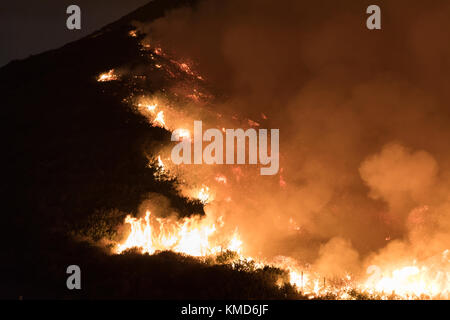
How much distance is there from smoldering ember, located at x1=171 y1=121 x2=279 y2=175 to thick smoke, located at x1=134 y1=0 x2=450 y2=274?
3.02 feet

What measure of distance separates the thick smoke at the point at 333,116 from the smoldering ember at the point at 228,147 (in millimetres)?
919

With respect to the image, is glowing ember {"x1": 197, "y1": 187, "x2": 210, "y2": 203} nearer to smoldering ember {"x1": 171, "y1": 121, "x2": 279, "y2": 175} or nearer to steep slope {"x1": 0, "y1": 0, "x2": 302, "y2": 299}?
steep slope {"x1": 0, "y1": 0, "x2": 302, "y2": 299}

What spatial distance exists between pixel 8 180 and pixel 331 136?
2333cm

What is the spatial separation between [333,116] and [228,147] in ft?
37.6

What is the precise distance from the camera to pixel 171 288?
13.8 m

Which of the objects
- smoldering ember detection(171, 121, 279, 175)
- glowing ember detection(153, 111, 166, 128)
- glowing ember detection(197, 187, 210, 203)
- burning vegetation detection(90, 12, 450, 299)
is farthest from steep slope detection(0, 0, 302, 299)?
smoldering ember detection(171, 121, 279, 175)

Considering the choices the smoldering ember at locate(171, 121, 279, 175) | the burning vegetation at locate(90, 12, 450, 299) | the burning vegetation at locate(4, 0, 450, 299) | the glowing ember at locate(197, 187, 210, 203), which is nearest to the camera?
the burning vegetation at locate(90, 12, 450, 299)

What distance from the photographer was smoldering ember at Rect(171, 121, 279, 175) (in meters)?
24.0

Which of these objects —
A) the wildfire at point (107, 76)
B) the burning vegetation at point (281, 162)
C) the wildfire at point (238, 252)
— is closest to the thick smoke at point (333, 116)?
the burning vegetation at point (281, 162)

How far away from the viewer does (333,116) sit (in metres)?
34.1

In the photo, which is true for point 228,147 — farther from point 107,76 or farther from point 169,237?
point 169,237

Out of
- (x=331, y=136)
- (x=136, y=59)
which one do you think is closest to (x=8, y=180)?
(x=136, y=59)
